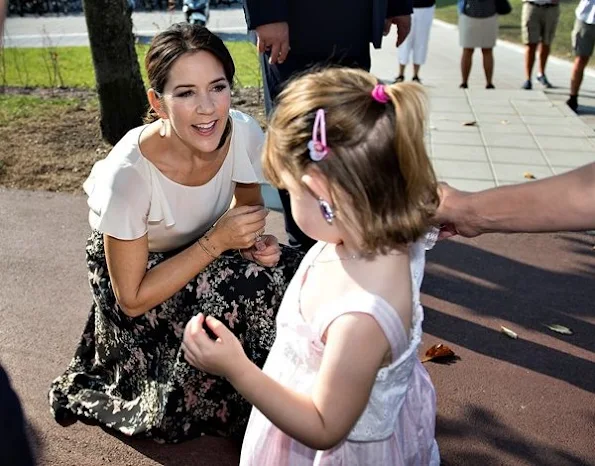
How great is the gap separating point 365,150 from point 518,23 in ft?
54.4

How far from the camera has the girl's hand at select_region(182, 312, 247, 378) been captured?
174cm

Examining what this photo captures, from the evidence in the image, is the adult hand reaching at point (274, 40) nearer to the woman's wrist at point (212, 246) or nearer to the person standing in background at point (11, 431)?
the woman's wrist at point (212, 246)

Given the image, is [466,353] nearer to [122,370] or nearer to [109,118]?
[122,370]

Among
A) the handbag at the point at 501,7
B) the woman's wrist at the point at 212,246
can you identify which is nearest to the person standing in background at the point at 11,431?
the woman's wrist at the point at 212,246

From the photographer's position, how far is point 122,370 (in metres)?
3.05

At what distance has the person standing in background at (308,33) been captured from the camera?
3.59m

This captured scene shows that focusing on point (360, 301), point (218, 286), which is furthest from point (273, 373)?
point (218, 286)

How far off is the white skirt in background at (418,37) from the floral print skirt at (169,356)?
284 inches

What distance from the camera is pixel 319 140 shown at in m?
1.59

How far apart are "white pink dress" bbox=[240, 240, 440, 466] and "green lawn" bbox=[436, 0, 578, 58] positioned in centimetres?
1153

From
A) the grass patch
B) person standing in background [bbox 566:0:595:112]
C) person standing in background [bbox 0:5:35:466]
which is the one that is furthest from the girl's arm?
person standing in background [bbox 566:0:595:112]

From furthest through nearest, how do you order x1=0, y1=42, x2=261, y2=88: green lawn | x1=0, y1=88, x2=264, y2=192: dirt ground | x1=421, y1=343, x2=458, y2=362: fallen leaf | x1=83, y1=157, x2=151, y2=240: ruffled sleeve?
x1=0, y1=42, x2=261, y2=88: green lawn
x1=0, y1=88, x2=264, y2=192: dirt ground
x1=421, y1=343, x2=458, y2=362: fallen leaf
x1=83, y1=157, x2=151, y2=240: ruffled sleeve

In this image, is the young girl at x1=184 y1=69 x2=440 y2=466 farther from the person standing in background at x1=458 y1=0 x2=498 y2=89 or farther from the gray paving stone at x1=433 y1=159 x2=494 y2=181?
the person standing in background at x1=458 y1=0 x2=498 y2=89

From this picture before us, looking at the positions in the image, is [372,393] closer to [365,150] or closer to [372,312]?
[372,312]
